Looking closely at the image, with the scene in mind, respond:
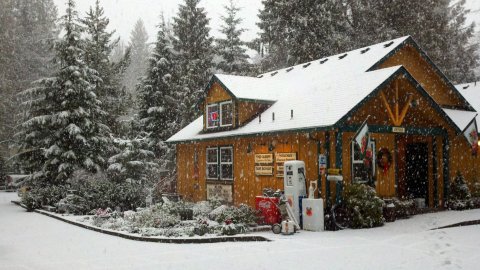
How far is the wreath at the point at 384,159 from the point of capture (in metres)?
18.8

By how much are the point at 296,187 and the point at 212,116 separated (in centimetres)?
889

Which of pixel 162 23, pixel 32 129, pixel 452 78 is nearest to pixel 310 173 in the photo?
pixel 32 129

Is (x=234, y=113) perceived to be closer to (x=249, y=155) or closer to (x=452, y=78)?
(x=249, y=155)

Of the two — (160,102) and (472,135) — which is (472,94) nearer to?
(472,135)

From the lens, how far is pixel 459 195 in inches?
789

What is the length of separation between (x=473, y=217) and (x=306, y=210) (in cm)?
602

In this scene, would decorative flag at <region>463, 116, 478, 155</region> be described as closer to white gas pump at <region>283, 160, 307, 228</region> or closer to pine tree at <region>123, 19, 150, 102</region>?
white gas pump at <region>283, 160, 307, 228</region>

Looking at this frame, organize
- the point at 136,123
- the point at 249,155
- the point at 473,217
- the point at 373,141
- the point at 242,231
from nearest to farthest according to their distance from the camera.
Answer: the point at 242,231
the point at 473,217
the point at 373,141
the point at 249,155
the point at 136,123

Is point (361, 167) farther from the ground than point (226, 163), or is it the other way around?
point (226, 163)

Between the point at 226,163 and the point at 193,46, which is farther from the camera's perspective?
the point at 193,46

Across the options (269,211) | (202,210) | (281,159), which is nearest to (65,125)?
(202,210)

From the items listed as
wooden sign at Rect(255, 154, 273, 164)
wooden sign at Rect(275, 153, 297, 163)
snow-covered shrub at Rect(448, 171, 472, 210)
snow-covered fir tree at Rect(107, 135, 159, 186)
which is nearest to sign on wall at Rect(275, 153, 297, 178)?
wooden sign at Rect(275, 153, 297, 163)

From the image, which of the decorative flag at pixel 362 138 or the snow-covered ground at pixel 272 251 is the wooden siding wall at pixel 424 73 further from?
the snow-covered ground at pixel 272 251

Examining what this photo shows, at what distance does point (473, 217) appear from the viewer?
54.9 feet
